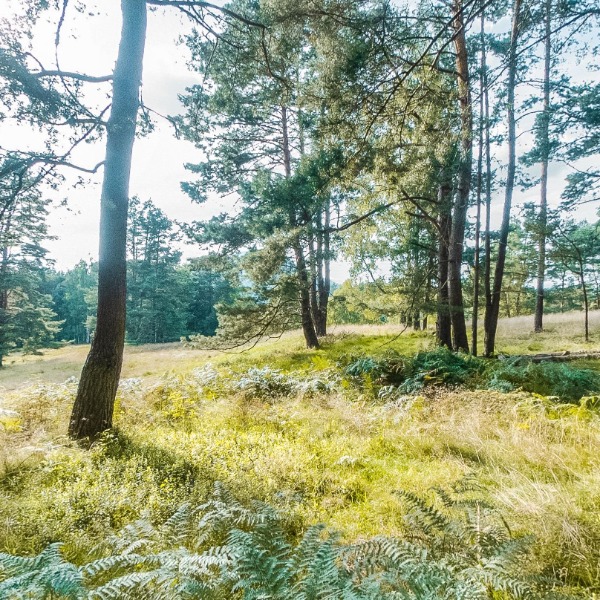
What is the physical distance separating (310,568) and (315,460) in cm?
221

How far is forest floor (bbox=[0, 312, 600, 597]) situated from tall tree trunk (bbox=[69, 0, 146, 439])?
506 millimetres

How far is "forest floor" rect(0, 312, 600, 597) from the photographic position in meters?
2.54

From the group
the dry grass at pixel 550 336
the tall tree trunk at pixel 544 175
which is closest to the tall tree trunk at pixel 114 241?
the tall tree trunk at pixel 544 175

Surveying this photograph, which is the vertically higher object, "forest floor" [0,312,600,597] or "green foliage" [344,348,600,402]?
"green foliage" [344,348,600,402]

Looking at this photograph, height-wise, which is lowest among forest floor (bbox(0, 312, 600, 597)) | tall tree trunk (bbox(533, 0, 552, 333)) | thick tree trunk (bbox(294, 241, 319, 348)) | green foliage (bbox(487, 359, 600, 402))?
forest floor (bbox(0, 312, 600, 597))

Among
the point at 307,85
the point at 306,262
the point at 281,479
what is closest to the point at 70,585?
the point at 281,479

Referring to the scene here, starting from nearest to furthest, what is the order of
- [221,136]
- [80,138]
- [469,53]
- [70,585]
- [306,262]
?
1. [70,585]
2. [80,138]
3. [469,53]
4. [306,262]
5. [221,136]

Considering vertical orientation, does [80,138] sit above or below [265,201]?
below

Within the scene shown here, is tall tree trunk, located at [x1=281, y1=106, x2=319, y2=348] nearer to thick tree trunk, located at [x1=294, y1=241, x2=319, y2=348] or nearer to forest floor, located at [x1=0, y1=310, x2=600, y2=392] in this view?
thick tree trunk, located at [x1=294, y1=241, x2=319, y2=348]

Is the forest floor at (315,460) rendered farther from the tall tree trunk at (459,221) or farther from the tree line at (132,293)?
the tree line at (132,293)

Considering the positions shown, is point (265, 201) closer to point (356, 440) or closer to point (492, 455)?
point (356, 440)

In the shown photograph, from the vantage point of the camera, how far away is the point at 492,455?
363 centimetres

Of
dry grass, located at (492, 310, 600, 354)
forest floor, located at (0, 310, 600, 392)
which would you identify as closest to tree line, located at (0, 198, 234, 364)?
forest floor, located at (0, 310, 600, 392)

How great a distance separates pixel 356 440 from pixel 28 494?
11.9ft
